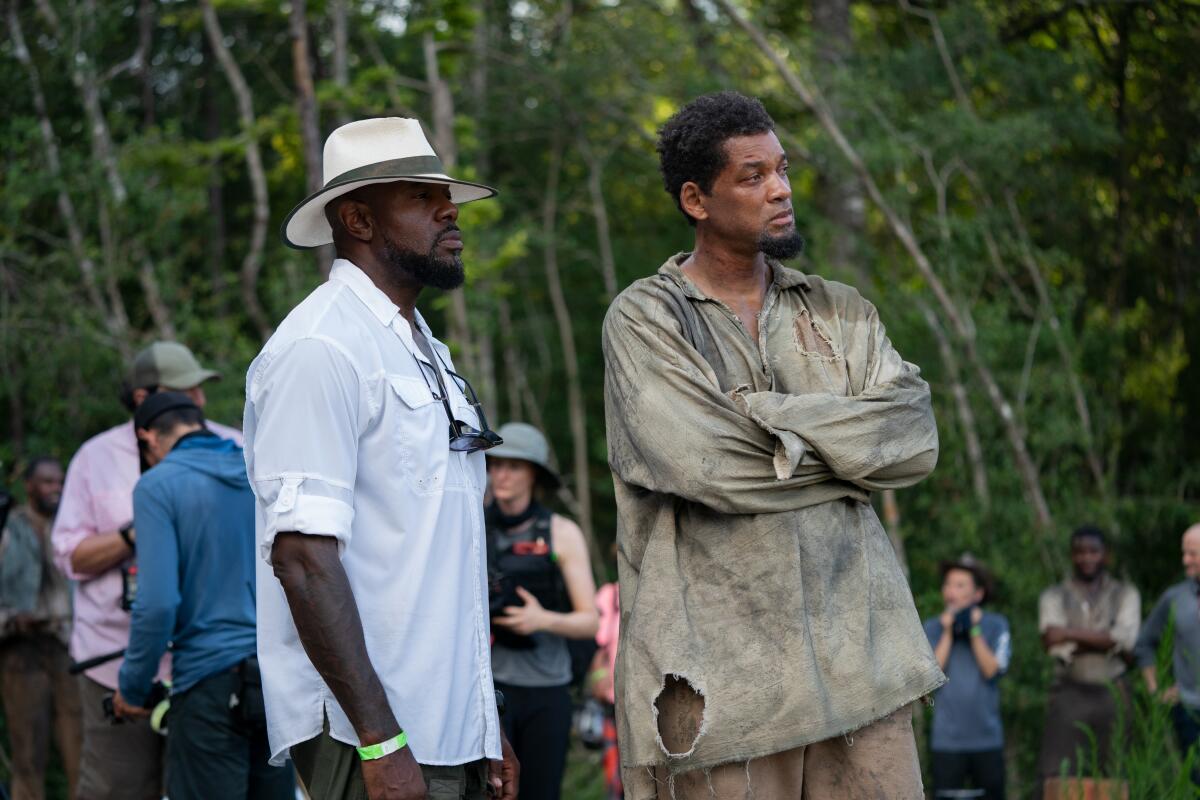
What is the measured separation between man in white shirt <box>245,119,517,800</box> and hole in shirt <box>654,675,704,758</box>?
0.38m

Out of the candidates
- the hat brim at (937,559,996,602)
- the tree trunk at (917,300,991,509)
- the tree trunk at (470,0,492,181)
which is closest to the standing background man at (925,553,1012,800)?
the hat brim at (937,559,996,602)

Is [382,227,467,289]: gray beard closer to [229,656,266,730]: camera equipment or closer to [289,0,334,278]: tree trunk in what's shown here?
[229,656,266,730]: camera equipment

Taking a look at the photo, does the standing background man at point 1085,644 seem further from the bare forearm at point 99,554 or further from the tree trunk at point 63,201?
the tree trunk at point 63,201

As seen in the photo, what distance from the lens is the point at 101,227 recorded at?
465 inches

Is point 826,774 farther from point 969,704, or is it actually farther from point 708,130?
point 969,704

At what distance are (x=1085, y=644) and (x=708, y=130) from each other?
23.3ft

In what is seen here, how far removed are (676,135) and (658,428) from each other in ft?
2.64

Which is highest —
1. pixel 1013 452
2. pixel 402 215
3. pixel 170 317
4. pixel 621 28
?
pixel 621 28

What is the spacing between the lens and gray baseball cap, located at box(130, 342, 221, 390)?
5.98 m

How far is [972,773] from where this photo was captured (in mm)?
9266

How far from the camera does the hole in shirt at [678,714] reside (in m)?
3.26

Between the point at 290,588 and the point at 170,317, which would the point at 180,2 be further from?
the point at 290,588

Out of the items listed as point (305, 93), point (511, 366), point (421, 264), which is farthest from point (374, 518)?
point (511, 366)

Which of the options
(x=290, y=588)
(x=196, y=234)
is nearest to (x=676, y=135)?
(x=290, y=588)
